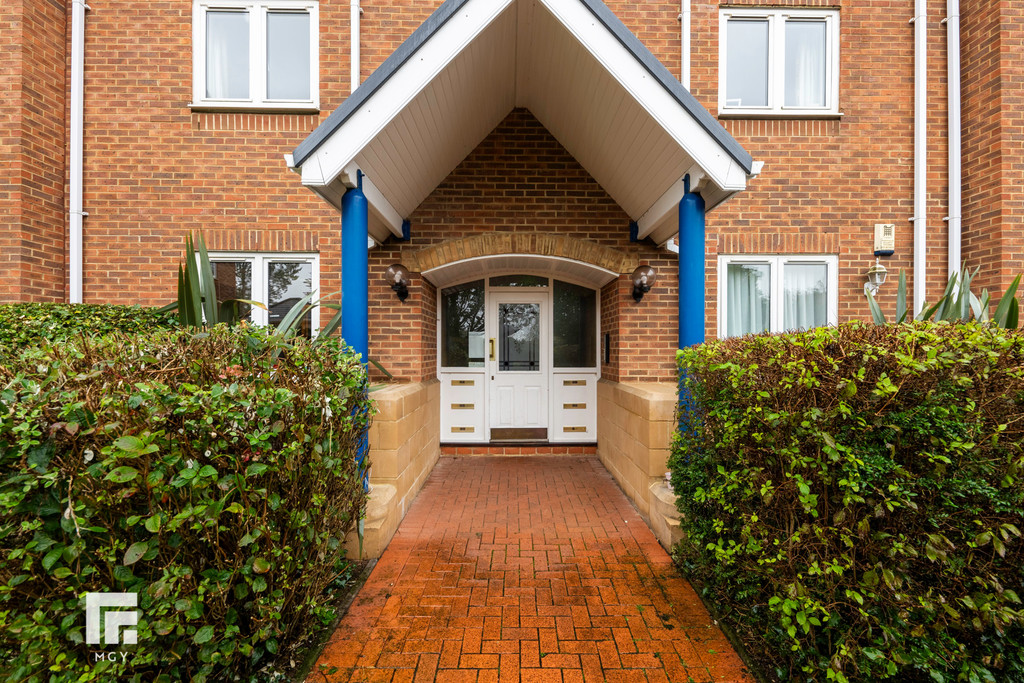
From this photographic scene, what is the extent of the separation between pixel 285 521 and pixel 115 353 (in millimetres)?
1061

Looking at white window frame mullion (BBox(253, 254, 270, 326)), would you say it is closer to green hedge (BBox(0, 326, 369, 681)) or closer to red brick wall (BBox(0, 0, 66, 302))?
red brick wall (BBox(0, 0, 66, 302))

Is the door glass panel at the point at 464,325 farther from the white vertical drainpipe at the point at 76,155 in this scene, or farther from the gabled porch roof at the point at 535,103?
the white vertical drainpipe at the point at 76,155

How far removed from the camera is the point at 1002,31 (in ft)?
17.8

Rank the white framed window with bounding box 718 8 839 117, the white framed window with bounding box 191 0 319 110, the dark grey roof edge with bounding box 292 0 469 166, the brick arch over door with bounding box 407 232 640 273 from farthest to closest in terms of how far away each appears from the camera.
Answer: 1. the white framed window with bounding box 718 8 839 117
2. the white framed window with bounding box 191 0 319 110
3. the brick arch over door with bounding box 407 232 640 273
4. the dark grey roof edge with bounding box 292 0 469 166

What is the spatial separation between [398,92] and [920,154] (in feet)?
19.8

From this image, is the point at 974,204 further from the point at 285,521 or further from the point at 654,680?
the point at 285,521

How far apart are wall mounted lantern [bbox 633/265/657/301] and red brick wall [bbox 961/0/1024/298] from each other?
12.2 feet

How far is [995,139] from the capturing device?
5.50 meters

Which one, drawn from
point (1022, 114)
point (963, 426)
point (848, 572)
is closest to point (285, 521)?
point (848, 572)

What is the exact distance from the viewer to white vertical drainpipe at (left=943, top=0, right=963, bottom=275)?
5.73 meters

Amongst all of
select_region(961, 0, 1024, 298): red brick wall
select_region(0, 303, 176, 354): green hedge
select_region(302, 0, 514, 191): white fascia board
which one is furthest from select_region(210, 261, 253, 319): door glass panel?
select_region(961, 0, 1024, 298): red brick wall

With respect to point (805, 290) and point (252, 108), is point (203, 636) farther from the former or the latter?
point (805, 290)

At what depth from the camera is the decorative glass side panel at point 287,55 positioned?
5801 mm

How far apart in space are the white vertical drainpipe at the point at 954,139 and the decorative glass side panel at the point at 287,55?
7.50m
